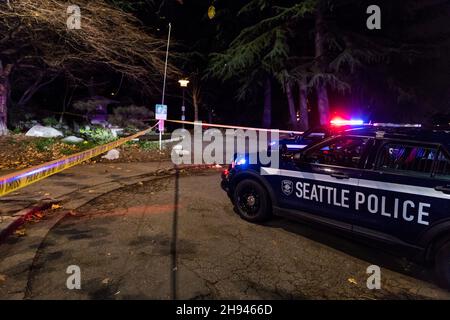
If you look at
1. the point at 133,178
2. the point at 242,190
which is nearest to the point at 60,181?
the point at 133,178

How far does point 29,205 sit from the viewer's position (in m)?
5.49

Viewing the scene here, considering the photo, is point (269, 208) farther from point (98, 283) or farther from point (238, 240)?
point (98, 283)

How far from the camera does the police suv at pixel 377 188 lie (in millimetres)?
3268

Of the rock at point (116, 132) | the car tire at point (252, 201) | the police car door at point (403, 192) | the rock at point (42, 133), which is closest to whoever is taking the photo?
the police car door at point (403, 192)

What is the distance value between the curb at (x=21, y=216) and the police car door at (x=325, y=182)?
3.71 metres

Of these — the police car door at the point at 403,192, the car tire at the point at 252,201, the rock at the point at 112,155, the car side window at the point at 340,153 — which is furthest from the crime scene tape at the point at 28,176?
the rock at the point at 112,155

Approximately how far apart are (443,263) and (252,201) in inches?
100

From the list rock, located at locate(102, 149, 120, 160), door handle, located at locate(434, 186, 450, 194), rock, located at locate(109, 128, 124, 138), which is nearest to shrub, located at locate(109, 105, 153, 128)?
rock, located at locate(109, 128, 124, 138)

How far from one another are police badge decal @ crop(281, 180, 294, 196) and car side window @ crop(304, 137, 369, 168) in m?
0.38

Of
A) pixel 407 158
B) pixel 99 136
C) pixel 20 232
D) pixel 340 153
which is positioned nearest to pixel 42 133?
pixel 99 136

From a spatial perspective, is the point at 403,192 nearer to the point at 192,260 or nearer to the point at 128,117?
the point at 192,260

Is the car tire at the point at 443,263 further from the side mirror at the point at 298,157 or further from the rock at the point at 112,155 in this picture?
the rock at the point at 112,155

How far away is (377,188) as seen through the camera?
3650 millimetres
